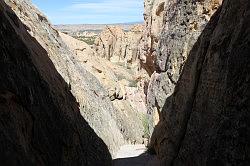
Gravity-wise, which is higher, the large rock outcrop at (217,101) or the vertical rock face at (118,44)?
the large rock outcrop at (217,101)

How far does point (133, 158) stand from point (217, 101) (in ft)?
58.6

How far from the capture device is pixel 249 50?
37.7 feet

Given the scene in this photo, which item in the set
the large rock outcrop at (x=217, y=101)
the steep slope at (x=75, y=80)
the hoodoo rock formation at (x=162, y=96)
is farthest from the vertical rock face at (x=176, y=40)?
the large rock outcrop at (x=217, y=101)

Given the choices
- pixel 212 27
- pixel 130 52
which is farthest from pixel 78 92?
pixel 130 52

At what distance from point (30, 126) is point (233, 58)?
679cm

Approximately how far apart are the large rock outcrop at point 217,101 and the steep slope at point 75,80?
28.2 feet

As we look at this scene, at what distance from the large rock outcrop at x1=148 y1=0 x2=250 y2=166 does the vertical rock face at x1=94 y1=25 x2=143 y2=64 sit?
252 feet

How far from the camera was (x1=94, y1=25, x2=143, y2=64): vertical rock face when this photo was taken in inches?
3909

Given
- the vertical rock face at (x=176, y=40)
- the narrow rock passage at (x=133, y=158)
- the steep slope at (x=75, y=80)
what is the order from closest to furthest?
1. the vertical rock face at (x=176, y=40)
2. the steep slope at (x=75, y=80)
3. the narrow rock passage at (x=133, y=158)

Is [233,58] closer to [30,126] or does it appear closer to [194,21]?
[30,126]

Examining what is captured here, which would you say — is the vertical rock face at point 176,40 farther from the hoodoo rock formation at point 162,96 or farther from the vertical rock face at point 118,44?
the vertical rock face at point 118,44

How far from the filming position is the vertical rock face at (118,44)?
326 feet

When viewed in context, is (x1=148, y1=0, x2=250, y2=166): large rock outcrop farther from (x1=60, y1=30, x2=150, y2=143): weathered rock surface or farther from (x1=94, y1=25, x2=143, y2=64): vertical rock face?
(x1=94, y1=25, x2=143, y2=64): vertical rock face

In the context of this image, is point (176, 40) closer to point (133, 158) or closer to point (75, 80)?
point (75, 80)
